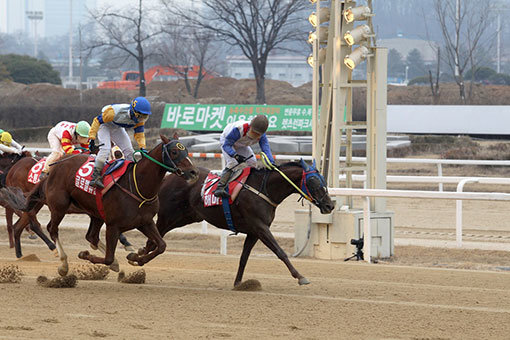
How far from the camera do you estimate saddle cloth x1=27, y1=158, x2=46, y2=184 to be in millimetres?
12442

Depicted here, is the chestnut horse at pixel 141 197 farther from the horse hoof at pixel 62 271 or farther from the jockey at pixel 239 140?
the jockey at pixel 239 140

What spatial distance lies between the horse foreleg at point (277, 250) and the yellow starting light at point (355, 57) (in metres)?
3.46

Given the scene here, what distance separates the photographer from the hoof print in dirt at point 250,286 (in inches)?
344

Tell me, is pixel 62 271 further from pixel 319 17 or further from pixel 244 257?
pixel 319 17

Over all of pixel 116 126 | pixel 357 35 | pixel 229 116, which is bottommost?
pixel 116 126

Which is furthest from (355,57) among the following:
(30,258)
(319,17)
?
(30,258)

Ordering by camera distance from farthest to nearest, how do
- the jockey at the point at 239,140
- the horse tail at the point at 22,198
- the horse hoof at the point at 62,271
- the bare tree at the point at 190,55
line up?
1. the bare tree at the point at 190,55
2. the horse tail at the point at 22,198
3. the horse hoof at the point at 62,271
4. the jockey at the point at 239,140

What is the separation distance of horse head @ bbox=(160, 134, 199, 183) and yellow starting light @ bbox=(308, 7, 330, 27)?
162 inches

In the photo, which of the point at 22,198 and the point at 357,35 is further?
→ the point at 357,35

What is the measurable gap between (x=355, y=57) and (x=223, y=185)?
3359 mm

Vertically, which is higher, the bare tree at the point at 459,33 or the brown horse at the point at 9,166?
the bare tree at the point at 459,33

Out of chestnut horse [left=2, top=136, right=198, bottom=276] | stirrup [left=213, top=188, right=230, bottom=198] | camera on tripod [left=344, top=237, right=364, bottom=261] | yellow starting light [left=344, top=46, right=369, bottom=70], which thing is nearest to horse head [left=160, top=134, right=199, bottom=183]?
chestnut horse [left=2, top=136, right=198, bottom=276]

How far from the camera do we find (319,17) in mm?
12086

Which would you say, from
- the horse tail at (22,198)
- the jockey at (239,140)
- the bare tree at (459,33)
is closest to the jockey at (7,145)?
the horse tail at (22,198)
